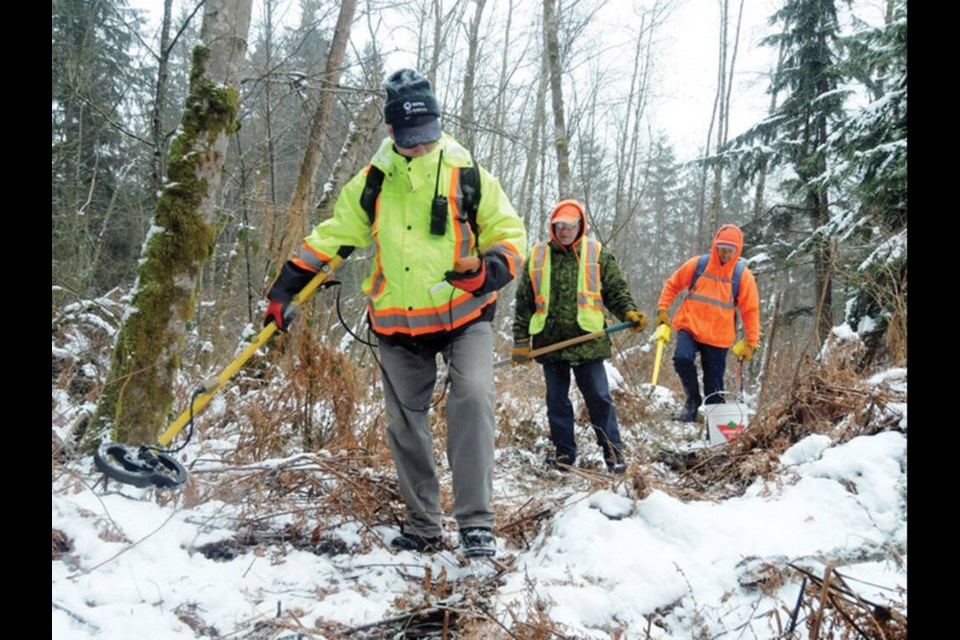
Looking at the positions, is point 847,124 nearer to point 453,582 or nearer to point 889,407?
point 889,407

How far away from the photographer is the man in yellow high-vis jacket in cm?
273

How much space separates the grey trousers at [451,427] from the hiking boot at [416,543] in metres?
0.03

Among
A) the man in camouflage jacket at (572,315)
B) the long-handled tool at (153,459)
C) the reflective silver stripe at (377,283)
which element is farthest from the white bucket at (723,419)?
the long-handled tool at (153,459)

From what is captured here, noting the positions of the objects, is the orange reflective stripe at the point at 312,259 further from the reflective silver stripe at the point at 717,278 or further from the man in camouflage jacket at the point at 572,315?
the reflective silver stripe at the point at 717,278

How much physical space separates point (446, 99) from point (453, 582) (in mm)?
15284

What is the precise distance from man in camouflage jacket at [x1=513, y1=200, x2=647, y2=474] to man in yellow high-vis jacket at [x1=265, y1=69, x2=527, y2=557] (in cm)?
167

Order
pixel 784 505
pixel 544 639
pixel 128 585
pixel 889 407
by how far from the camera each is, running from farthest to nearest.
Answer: pixel 889 407 → pixel 784 505 → pixel 128 585 → pixel 544 639

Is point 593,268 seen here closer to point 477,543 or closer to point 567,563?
point 477,543

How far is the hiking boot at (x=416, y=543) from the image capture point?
2.74m

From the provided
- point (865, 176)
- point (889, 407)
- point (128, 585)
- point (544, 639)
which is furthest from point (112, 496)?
point (865, 176)

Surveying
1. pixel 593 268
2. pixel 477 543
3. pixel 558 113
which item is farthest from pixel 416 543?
pixel 558 113

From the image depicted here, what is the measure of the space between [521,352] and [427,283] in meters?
1.99

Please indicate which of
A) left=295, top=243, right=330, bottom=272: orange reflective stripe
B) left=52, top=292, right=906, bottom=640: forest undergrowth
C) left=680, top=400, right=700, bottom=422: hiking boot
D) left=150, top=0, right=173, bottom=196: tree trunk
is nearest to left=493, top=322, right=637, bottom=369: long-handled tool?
left=52, top=292, right=906, bottom=640: forest undergrowth

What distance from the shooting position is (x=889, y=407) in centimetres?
324
